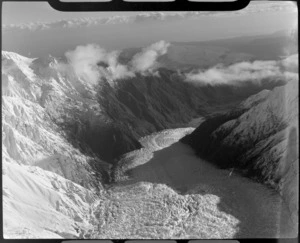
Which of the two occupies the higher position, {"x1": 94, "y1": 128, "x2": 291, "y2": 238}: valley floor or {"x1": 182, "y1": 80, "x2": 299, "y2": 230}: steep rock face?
{"x1": 182, "y1": 80, "x2": 299, "y2": 230}: steep rock face

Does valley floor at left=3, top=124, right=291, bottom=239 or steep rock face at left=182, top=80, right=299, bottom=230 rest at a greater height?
steep rock face at left=182, top=80, right=299, bottom=230

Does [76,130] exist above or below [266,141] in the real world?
above

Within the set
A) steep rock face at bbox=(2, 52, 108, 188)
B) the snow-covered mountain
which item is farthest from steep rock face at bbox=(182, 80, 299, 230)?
steep rock face at bbox=(2, 52, 108, 188)

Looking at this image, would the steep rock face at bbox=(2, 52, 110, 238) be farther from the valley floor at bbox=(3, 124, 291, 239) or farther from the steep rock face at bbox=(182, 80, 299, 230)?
the steep rock face at bbox=(182, 80, 299, 230)

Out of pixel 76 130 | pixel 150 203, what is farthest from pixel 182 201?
pixel 76 130

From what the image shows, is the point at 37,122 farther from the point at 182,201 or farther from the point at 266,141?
the point at 266,141

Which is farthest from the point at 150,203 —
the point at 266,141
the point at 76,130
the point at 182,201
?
the point at 266,141

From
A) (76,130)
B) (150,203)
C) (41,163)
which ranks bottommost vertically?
(150,203)

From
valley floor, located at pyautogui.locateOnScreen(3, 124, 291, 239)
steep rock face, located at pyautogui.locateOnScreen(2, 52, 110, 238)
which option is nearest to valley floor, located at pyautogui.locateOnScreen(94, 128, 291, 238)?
valley floor, located at pyautogui.locateOnScreen(3, 124, 291, 239)

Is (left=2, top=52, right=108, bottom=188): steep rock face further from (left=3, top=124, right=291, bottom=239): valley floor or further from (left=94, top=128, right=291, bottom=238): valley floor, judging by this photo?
(left=94, top=128, right=291, bottom=238): valley floor
